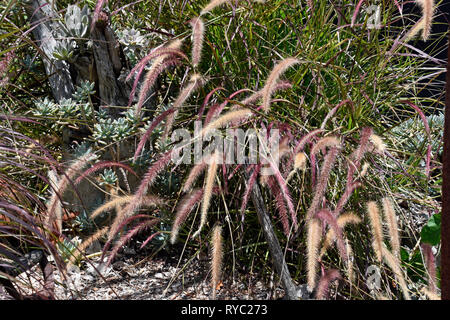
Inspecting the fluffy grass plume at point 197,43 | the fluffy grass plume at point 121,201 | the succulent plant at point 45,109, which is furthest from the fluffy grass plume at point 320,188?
the succulent plant at point 45,109

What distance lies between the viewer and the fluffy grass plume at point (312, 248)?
1.28 m

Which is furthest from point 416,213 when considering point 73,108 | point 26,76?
point 26,76

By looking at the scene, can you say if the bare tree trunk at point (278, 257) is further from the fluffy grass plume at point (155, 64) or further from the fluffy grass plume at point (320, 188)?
the fluffy grass plume at point (155, 64)

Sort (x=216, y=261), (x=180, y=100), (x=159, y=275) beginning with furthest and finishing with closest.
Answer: (x=159, y=275) < (x=180, y=100) < (x=216, y=261)

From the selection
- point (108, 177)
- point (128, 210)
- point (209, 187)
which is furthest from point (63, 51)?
point (209, 187)

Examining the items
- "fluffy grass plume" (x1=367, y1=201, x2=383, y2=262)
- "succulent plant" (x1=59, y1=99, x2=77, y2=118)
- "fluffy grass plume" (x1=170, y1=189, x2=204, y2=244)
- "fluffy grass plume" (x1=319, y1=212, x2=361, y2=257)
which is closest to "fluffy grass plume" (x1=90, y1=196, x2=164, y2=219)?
"fluffy grass plume" (x1=170, y1=189, x2=204, y2=244)

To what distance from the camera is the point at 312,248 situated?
1307mm

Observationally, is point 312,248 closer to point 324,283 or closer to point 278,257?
point 324,283

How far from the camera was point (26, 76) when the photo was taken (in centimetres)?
245

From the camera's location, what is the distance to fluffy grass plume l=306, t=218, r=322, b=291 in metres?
1.28

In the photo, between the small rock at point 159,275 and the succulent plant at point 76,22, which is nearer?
the small rock at point 159,275

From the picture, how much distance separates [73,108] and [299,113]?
841 mm

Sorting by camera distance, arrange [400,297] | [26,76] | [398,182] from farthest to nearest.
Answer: [26,76], [398,182], [400,297]
